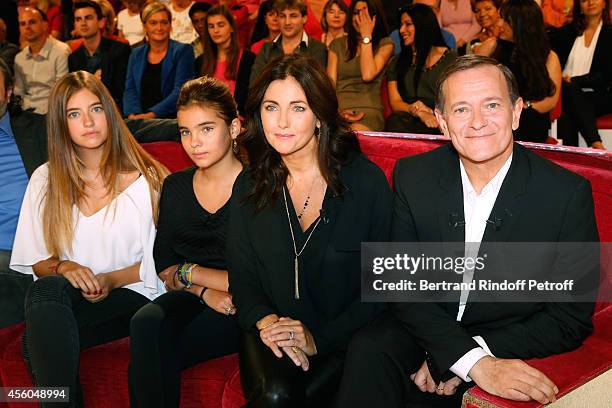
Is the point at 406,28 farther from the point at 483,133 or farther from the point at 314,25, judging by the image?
the point at 483,133

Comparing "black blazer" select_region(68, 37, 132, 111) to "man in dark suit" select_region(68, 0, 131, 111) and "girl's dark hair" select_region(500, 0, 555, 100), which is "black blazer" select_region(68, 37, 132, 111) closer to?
"man in dark suit" select_region(68, 0, 131, 111)

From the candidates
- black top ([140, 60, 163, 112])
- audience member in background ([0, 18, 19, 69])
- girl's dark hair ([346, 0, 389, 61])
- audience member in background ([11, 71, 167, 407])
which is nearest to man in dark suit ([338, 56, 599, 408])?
audience member in background ([11, 71, 167, 407])

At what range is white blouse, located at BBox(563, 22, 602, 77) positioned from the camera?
4824mm

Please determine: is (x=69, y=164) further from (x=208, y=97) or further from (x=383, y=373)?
(x=383, y=373)

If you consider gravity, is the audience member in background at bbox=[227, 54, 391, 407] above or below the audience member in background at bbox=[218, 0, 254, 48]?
below

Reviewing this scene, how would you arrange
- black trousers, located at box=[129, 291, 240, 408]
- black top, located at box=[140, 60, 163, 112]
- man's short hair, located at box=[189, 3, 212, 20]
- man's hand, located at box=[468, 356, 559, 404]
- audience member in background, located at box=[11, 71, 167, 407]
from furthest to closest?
man's short hair, located at box=[189, 3, 212, 20]
black top, located at box=[140, 60, 163, 112]
audience member in background, located at box=[11, 71, 167, 407]
black trousers, located at box=[129, 291, 240, 408]
man's hand, located at box=[468, 356, 559, 404]

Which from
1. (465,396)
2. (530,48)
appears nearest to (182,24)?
(530,48)

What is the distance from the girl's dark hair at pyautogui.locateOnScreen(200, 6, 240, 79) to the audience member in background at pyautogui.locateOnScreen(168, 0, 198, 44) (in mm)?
1163

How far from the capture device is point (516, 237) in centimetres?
167

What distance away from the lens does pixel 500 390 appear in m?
1.50

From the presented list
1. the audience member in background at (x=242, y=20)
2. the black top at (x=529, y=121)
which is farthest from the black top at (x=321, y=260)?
the audience member in background at (x=242, y=20)

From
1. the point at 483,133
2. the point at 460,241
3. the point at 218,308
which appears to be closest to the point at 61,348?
the point at 218,308

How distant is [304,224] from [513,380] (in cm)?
76

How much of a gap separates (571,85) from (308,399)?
359 centimetres
